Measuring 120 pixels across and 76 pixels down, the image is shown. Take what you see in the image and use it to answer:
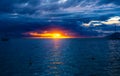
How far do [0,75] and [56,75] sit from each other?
17612mm

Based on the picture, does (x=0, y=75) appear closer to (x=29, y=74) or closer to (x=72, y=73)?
(x=29, y=74)

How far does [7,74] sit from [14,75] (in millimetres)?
3264

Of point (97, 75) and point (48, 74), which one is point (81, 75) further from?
point (48, 74)

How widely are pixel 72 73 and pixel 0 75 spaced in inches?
914

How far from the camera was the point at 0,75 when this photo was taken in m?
75.4

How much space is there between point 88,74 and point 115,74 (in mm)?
8571

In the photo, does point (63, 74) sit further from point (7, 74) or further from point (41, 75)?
point (7, 74)

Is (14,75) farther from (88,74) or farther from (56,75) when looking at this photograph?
(88,74)

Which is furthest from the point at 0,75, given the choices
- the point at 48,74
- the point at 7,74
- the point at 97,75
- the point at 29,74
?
the point at 97,75

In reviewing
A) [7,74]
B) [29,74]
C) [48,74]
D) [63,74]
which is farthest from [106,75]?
[7,74]

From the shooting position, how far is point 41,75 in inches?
2975

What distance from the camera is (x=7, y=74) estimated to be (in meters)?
77.4

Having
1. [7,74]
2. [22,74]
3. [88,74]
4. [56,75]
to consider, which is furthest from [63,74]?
[7,74]

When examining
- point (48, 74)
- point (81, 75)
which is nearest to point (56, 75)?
point (48, 74)
